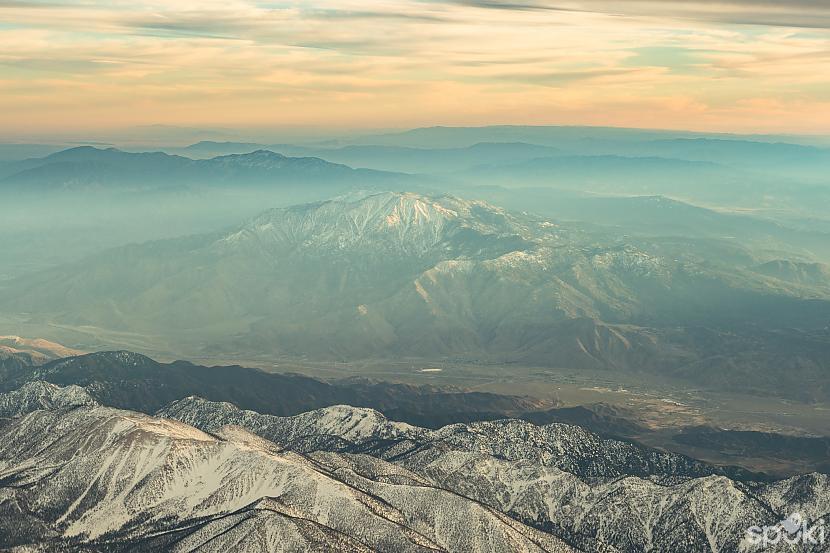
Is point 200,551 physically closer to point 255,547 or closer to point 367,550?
point 255,547

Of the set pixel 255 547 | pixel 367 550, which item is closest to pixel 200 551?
pixel 255 547

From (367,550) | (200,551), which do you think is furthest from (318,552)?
(200,551)

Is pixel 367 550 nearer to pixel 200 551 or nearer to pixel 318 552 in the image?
pixel 318 552
